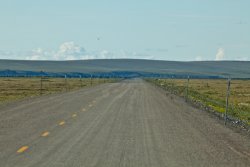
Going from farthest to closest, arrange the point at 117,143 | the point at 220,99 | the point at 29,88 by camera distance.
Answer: the point at 29,88 < the point at 220,99 < the point at 117,143

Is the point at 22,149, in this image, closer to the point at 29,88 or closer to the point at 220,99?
the point at 220,99

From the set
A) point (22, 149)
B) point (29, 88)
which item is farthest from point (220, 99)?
point (29, 88)

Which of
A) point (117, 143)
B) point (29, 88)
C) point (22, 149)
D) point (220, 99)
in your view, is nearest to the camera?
point (22, 149)

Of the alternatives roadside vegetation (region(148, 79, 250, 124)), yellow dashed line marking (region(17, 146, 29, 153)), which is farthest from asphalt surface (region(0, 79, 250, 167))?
roadside vegetation (region(148, 79, 250, 124))

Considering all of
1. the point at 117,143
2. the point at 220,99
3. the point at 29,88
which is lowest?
the point at 29,88

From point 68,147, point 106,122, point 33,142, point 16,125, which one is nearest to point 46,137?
point 33,142

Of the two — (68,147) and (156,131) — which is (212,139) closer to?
(156,131)

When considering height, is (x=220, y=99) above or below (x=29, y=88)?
above

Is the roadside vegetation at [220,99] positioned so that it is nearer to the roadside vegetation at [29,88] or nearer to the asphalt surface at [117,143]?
the asphalt surface at [117,143]

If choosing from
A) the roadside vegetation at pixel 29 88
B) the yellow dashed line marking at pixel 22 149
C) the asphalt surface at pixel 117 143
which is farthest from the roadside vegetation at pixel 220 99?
the roadside vegetation at pixel 29 88

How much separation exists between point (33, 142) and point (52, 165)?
3783mm

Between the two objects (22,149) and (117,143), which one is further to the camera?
(117,143)

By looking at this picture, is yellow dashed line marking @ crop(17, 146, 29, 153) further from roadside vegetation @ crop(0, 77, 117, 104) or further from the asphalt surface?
roadside vegetation @ crop(0, 77, 117, 104)

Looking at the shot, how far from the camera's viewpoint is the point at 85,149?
45.2ft
